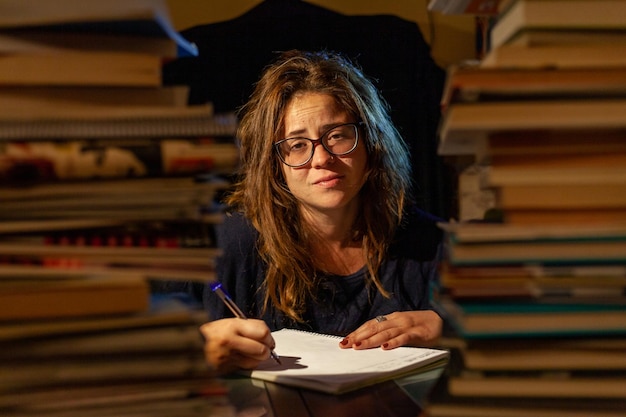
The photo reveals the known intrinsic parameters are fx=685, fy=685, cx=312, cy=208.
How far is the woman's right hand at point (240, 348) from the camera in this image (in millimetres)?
1180

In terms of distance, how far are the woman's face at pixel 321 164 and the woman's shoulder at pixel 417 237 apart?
0.24m

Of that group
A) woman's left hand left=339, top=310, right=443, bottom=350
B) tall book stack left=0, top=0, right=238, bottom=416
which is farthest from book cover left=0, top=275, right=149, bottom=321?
woman's left hand left=339, top=310, right=443, bottom=350

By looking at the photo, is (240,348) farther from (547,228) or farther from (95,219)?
(547,228)

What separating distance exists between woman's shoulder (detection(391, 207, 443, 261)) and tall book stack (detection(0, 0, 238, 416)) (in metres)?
1.40

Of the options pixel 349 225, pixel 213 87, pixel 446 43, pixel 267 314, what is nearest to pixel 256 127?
pixel 349 225

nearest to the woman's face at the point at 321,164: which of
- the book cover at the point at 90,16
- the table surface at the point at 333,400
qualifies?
the table surface at the point at 333,400

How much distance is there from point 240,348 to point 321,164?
2.54 ft

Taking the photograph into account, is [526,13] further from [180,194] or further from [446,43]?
[446,43]

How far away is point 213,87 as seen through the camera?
3043 mm

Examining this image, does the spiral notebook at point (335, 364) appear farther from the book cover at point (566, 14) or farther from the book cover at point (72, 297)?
the book cover at point (566, 14)

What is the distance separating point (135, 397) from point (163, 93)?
12.4 inches

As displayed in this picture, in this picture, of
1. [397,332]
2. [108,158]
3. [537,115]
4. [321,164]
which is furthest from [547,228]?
[321,164]

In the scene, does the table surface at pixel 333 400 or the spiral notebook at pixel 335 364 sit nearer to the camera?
the table surface at pixel 333 400

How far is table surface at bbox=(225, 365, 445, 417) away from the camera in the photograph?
912 millimetres
